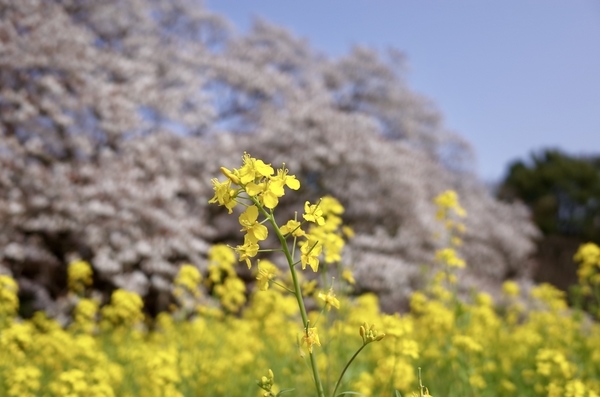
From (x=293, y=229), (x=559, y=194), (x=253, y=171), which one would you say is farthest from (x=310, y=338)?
(x=559, y=194)

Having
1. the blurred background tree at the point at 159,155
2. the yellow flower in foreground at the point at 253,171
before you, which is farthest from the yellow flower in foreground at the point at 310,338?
the blurred background tree at the point at 159,155

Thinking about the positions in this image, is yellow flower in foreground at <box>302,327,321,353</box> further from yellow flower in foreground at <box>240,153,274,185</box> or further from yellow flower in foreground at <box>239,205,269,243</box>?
yellow flower in foreground at <box>240,153,274,185</box>

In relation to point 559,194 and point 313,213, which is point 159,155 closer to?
point 313,213

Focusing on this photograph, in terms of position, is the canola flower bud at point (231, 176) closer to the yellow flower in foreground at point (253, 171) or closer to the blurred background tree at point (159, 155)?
the yellow flower in foreground at point (253, 171)

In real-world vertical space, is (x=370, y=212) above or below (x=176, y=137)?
below

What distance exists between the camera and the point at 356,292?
980 cm

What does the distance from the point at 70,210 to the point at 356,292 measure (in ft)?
14.8

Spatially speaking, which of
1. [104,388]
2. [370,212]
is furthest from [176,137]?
[104,388]

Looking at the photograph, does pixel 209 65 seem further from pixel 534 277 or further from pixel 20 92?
pixel 534 277

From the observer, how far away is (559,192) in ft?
74.9

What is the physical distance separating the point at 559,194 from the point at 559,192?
0.25 feet

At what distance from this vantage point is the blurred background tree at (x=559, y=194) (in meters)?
21.2

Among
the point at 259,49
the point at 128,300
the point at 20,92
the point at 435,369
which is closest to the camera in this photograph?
the point at 435,369

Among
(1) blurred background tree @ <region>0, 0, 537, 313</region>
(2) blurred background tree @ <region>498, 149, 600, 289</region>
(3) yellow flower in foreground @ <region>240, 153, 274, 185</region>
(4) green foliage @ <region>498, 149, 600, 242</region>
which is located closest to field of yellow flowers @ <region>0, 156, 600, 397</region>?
(3) yellow flower in foreground @ <region>240, 153, 274, 185</region>
